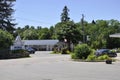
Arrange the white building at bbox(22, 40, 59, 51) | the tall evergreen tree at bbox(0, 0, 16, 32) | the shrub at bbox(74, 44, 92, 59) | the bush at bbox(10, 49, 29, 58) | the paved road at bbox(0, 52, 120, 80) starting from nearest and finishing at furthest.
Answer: the paved road at bbox(0, 52, 120, 80), the shrub at bbox(74, 44, 92, 59), the bush at bbox(10, 49, 29, 58), the tall evergreen tree at bbox(0, 0, 16, 32), the white building at bbox(22, 40, 59, 51)

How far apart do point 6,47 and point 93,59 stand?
19.5 m

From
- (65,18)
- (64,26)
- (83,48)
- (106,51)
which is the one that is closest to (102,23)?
(65,18)

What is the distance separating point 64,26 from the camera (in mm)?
84500

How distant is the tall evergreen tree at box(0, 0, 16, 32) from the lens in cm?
9244

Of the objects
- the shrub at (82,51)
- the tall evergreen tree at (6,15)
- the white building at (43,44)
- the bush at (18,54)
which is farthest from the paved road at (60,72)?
the white building at (43,44)

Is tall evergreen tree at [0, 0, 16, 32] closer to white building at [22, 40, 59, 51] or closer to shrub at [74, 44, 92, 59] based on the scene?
white building at [22, 40, 59, 51]

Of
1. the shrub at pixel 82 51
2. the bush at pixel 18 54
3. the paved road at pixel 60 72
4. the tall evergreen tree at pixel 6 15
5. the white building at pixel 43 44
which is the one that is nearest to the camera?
the paved road at pixel 60 72

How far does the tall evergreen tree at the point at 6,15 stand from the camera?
3639 inches

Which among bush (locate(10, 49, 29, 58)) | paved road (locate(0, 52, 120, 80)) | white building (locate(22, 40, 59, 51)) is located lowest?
paved road (locate(0, 52, 120, 80))

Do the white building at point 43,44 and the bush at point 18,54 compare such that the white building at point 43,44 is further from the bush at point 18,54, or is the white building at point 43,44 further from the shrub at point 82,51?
the shrub at point 82,51

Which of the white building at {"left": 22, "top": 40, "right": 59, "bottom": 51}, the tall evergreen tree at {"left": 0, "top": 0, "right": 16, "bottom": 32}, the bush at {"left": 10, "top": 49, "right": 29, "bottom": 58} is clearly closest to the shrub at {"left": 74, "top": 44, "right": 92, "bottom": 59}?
the bush at {"left": 10, "top": 49, "right": 29, "bottom": 58}

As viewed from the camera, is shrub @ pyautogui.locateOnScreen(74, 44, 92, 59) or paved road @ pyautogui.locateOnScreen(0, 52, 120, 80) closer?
paved road @ pyautogui.locateOnScreen(0, 52, 120, 80)

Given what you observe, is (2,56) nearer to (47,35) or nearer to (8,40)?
(8,40)

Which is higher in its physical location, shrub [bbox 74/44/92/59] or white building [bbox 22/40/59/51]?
white building [bbox 22/40/59/51]
